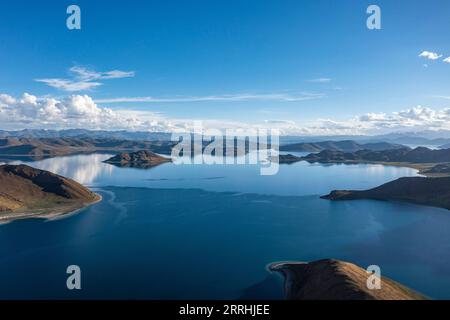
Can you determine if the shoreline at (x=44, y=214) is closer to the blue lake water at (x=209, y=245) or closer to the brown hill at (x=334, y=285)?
the blue lake water at (x=209, y=245)

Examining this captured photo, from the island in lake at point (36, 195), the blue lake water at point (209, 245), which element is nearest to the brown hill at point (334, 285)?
the blue lake water at point (209, 245)

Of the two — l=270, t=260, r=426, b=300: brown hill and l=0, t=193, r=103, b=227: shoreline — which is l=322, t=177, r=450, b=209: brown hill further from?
l=0, t=193, r=103, b=227: shoreline

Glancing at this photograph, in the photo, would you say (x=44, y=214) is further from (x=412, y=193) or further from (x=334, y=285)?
(x=412, y=193)

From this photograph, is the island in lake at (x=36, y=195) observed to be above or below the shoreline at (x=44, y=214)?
above

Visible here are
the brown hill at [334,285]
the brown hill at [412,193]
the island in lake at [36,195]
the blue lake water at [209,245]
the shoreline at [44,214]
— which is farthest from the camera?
the brown hill at [412,193]
